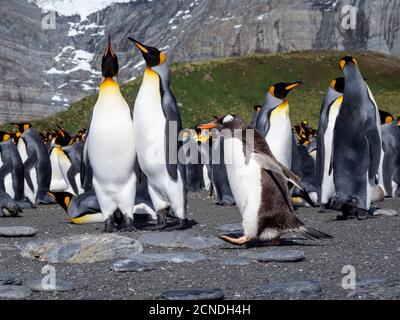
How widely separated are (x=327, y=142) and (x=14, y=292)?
18.7 feet

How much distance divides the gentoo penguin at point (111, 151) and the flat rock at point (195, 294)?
10.7 ft

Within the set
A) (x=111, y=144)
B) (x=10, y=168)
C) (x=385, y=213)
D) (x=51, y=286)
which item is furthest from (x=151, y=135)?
(x=10, y=168)

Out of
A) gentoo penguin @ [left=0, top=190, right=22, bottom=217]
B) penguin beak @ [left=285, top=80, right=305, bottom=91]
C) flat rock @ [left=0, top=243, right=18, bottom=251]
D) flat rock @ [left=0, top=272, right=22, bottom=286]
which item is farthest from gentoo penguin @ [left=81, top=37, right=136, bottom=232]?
gentoo penguin @ [left=0, top=190, right=22, bottom=217]

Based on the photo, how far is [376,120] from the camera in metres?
7.68

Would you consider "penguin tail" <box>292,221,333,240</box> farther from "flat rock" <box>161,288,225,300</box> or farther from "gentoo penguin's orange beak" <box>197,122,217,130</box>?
"flat rock" <box>161,288,225,300</box>

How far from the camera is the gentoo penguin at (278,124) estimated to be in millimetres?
9914

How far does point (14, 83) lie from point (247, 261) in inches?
4414

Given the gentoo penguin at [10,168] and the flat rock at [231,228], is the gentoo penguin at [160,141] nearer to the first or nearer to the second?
the flat rock at [231,228]

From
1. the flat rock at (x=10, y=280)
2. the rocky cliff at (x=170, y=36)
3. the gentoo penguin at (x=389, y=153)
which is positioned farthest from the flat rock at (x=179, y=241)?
the rocky cliff at (x=170, y=36)

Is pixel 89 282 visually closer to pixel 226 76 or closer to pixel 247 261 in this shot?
pixel 247 261

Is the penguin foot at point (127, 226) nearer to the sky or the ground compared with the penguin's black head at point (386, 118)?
nearer to the ground

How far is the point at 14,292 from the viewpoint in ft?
13.5

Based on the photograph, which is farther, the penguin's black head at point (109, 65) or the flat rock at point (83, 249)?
the penguin's black head at point (109, 65)

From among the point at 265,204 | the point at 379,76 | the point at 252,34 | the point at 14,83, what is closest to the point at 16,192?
the point at 265,204
